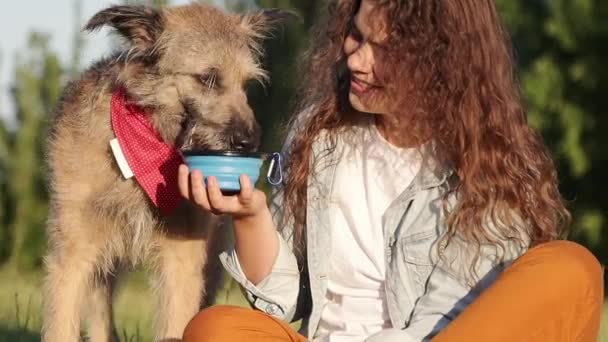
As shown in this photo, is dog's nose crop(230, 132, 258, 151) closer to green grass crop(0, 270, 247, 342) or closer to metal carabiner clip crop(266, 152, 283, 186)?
metal carabiner clip crop(266, 152, 283, 186)

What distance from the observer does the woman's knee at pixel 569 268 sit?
336 centimetres

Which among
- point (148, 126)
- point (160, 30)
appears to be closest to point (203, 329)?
point (148, 126)

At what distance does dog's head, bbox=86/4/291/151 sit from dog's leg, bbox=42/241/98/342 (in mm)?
618

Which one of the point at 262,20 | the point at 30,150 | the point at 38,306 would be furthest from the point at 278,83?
the point at 262,20

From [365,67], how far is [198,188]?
29.0 inches

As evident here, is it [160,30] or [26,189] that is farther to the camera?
[26,189]

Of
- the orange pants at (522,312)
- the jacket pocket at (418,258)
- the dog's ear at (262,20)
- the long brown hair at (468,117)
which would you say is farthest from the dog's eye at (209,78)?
the orange pants at (522,312)

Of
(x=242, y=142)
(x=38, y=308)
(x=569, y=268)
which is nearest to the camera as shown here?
(x=569, y=268)

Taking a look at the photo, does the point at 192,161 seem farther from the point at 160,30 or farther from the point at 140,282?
the point at 140,282

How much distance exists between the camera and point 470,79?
3785 mm

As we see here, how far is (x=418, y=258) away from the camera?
365 cm

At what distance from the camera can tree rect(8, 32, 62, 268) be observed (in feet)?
30.5

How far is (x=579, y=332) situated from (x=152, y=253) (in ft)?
6.40

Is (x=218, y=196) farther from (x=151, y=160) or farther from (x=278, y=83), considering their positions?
(x=278, y=83)
